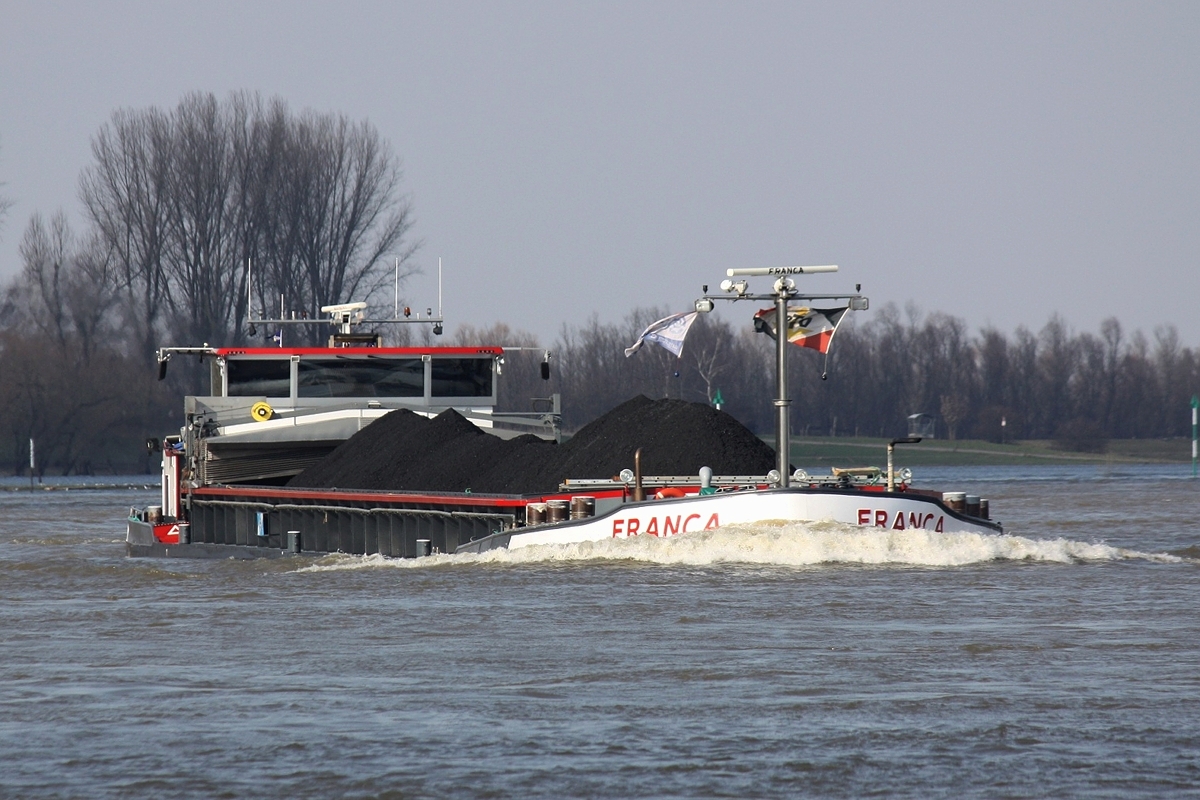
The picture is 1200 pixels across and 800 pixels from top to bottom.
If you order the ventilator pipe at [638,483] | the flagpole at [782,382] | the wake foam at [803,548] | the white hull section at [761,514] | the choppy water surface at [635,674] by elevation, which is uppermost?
the flagpole at [782,382]

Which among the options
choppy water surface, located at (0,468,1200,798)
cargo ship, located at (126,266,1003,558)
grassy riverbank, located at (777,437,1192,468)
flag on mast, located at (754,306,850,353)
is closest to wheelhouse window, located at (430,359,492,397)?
cargo ship, located at (126,266,1003,558)

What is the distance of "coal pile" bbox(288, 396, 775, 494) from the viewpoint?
19344mm

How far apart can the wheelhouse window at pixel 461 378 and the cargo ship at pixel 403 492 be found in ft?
0.07

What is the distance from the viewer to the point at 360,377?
2580 centimetres

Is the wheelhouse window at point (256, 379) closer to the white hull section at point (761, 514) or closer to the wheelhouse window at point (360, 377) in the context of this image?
the wheelhouse window at point (360, 377)

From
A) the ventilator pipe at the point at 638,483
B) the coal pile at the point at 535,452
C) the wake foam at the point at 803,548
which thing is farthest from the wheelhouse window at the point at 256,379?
the ventilator pipe at the point at 638,483

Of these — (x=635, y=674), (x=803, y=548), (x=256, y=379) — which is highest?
(x=256, y=379)

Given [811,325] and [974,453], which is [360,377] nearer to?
[811,325]

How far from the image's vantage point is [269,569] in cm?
2061

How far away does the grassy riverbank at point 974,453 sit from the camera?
9000cm

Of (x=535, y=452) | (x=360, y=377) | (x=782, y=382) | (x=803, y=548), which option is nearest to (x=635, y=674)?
(x=803, y=548)

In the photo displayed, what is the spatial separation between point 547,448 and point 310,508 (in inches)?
139

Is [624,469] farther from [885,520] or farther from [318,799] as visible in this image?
[318,799]

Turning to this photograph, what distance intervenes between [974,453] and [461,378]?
232 feet
